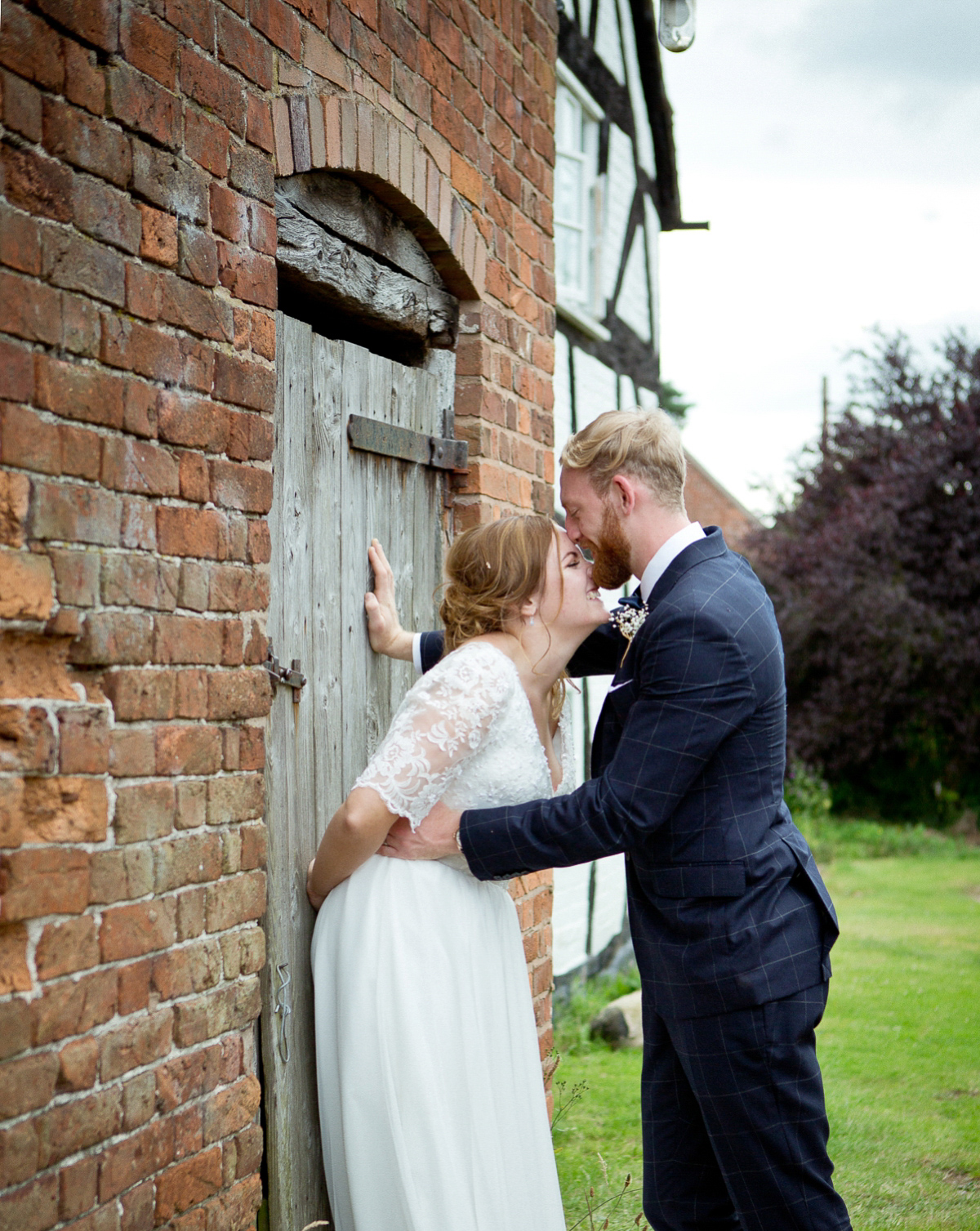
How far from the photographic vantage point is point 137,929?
189 cm

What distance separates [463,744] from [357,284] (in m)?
1.23

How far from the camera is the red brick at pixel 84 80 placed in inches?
69.1

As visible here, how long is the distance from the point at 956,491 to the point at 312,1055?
12611 millimetres

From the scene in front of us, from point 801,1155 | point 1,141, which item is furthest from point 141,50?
point 801,1155

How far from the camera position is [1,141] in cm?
162

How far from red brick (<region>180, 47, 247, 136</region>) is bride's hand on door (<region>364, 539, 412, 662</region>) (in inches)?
42.5

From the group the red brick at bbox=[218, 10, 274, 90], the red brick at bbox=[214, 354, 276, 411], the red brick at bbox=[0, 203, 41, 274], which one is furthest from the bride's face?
the red brick at bbox=[0, 203, 41, 274]

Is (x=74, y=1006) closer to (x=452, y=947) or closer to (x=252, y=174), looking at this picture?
(x=452, y=947)

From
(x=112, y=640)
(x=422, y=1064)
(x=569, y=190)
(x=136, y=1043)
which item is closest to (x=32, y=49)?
(x=112, y=640)

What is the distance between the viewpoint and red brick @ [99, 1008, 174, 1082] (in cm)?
181

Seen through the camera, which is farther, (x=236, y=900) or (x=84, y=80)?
(x=236, y=900)

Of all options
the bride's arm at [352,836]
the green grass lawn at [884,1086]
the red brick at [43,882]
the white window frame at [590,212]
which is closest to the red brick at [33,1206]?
the red brick at [43,882]

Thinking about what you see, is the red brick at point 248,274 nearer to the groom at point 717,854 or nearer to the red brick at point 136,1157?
the groom at point 717,854

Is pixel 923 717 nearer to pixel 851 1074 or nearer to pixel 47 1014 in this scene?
pixel 851 1074
